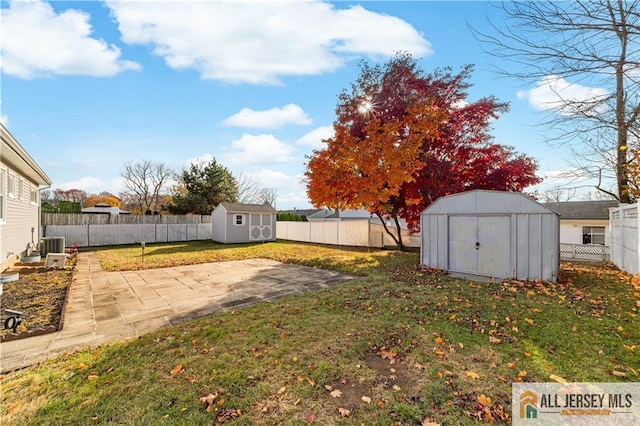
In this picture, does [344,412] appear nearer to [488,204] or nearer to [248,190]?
[488,204]

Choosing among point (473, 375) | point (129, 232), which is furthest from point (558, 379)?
point (129, 232)

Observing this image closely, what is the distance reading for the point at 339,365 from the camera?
2.99m

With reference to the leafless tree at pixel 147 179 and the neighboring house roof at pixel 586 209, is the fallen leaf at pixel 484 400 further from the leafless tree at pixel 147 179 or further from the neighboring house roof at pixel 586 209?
the leafless tree at pixel 147 179

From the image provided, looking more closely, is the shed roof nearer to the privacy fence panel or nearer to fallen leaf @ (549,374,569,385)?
fallen leaf @ (549,374,569,385)

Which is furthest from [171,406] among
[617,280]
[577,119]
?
[617,280]

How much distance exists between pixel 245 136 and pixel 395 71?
11.5 meters

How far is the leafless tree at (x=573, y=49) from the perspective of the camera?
3.00 m

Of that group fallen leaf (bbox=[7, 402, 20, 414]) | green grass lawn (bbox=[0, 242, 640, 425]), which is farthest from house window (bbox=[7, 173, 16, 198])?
fallen leaf (bbox=[7, 402, 20, 414])

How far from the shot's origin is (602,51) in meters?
3.23

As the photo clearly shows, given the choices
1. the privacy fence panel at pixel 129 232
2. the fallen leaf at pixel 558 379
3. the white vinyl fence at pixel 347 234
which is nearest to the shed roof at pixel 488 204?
the fallen leaf at pixel 558 379

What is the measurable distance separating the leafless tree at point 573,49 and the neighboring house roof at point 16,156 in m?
8.68

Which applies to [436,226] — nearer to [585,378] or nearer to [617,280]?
[617,280]

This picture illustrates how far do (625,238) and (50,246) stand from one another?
19681mm

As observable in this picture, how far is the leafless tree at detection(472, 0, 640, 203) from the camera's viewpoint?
3.00 m
